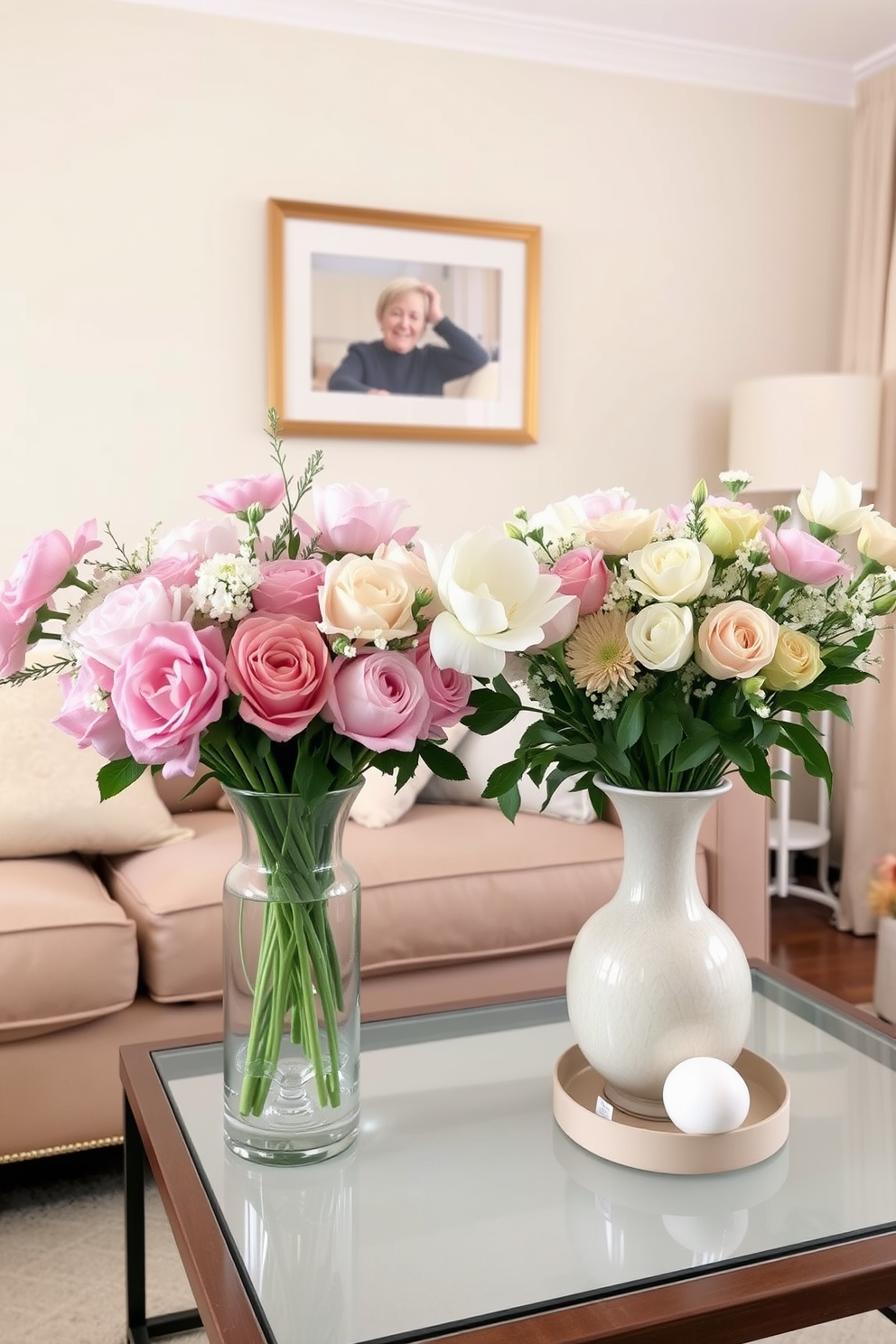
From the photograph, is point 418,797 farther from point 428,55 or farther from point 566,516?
point 428,55

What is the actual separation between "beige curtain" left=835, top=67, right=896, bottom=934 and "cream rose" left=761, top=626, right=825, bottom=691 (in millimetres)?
2547

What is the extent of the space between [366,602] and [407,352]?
8.27ft

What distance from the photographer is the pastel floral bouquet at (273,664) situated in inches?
36.2

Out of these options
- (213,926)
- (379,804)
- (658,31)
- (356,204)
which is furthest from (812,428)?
(213,926)

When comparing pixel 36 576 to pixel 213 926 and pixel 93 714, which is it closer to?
pixel 93 714

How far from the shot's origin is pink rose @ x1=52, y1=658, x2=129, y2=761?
93 cm

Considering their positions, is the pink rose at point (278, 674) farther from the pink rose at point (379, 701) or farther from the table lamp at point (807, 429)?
the table lamp at point (807, 429)

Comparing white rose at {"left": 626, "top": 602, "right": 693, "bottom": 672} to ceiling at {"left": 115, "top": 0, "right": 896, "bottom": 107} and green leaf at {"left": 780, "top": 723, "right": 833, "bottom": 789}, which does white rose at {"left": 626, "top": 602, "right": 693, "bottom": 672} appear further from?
ceiling at {"left": 115, "top": 0, "right": 896, "bottom": 107}

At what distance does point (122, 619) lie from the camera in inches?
36.3

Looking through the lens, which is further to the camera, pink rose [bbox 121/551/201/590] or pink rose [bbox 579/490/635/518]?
pink rose [bbox 579/490/635/518]

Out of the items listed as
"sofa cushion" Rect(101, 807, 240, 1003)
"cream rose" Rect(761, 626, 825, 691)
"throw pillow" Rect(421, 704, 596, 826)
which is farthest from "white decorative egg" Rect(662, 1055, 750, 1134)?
"throw pillow" Rect(421, 704, 596, 826)

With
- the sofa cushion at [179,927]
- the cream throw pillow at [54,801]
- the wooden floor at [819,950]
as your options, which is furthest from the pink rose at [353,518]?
the wooden floor at [819,950]

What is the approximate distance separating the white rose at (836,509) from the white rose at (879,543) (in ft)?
0.05

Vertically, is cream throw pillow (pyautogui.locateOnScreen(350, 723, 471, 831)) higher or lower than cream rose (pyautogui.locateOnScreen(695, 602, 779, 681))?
lower
